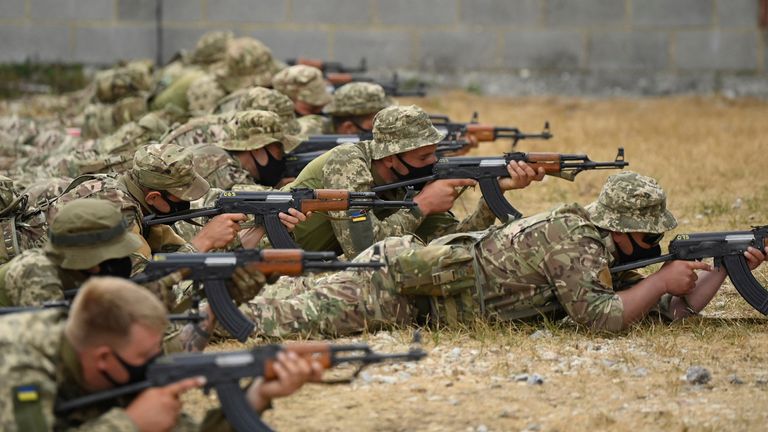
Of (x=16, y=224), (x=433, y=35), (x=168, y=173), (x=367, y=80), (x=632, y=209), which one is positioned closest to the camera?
(x=632, y=209)

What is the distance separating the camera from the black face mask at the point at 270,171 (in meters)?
10.1

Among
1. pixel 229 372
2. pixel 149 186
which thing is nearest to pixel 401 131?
pixel 149 186

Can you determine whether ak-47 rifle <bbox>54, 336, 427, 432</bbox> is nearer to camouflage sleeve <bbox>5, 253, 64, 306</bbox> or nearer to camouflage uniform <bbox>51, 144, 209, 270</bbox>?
camouflage sleeve <bbox>5, 253, 64, 306</bbox>

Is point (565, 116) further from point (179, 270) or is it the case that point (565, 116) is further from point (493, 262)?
point (179, 270)

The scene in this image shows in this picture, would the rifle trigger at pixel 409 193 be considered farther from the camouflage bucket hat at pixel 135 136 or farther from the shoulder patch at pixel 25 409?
the shoulder patch at pixel 25 409

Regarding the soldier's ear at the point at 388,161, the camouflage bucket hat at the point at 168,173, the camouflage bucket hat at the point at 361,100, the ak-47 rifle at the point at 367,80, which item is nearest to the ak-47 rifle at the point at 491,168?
the soldier's ear at the point at 388,161

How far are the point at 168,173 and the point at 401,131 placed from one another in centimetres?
175

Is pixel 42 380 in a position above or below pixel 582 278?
above

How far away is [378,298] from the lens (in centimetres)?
746

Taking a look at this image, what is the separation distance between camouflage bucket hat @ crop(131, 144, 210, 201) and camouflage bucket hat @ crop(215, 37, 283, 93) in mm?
6807

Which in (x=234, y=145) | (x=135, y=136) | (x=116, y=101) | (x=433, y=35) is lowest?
(x=116, y=101)

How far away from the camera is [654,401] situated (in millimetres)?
6234

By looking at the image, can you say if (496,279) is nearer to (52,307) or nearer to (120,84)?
(52,307)

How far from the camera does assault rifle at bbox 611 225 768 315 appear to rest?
743cm
